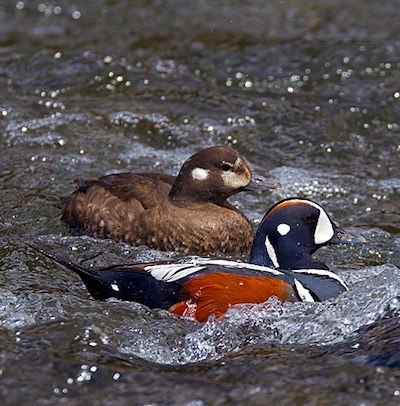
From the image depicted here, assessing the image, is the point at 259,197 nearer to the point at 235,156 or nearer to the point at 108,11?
the point at 235,156

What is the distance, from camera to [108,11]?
13172mm

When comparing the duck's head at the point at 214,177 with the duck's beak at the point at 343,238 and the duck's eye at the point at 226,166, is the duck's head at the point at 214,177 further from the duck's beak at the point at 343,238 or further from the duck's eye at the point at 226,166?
the duck's beak at the point at 343,238

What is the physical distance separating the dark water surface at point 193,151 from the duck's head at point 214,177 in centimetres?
57

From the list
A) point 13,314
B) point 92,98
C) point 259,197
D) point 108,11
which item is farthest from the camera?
point 108,11

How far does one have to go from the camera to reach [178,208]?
24.8 ft

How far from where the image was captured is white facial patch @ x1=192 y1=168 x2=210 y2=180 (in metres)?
7.57

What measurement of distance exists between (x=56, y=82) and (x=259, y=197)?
9.85 ft

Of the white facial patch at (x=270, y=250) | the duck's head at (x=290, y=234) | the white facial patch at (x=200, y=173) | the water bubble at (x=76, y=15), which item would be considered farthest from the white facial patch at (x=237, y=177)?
the water bubble at (x=76, y=15)

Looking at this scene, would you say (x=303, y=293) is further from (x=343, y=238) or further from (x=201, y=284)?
(x=343, y=238)

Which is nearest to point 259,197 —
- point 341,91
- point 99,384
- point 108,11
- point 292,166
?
point 292,166

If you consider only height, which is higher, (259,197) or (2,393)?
(2,393)

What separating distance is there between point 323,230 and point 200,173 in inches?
51.3

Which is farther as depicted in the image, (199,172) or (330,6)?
(330,6)

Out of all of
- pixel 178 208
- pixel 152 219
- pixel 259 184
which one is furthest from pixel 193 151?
pixel 152 219
